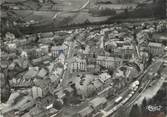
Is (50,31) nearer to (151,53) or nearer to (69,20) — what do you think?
(69,20)

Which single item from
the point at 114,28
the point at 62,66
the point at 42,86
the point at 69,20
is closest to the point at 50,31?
the point at 69,20

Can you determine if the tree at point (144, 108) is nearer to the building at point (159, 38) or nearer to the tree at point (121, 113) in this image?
the tree at point (121, 113)

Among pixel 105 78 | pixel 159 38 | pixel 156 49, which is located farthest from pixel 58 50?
pixel 159 38

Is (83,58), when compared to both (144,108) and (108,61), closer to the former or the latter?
(108,61)

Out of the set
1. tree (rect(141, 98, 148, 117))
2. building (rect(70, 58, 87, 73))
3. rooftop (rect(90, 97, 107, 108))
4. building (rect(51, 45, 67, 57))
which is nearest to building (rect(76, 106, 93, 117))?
rooftop (rect(90, 97, 107, 108))

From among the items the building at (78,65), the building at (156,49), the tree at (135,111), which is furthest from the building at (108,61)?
the tree at (135,111)
